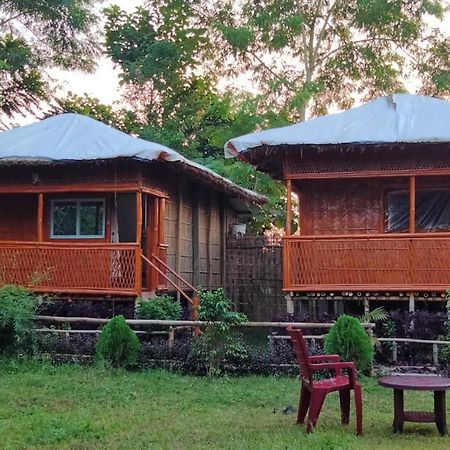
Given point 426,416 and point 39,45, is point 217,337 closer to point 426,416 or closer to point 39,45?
point 426,416

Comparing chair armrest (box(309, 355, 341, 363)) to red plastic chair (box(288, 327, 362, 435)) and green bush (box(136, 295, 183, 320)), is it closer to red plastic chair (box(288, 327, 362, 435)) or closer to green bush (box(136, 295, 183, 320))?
red plastic chair (box(288, 327, 362, 435))

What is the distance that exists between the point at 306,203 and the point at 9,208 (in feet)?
21.4

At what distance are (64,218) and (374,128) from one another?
6743 millimetres

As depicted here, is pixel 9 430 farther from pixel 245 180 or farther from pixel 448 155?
pixel 245 180

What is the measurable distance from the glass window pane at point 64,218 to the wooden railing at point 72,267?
58.8 inches

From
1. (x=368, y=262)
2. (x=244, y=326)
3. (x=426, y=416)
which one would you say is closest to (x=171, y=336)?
(x=244, y=326)

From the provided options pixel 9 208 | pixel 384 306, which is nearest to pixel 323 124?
pixel 384 306

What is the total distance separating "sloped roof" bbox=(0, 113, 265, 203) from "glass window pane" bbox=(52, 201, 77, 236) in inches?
60.6

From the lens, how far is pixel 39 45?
2453 cm

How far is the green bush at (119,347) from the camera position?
11.5 metres

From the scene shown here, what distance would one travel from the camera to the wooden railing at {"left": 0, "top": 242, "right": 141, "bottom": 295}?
1417 centimetres

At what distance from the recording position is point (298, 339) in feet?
25.0

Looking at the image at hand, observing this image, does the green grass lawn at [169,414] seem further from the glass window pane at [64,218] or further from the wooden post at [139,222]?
the glass window pane at [64,218]

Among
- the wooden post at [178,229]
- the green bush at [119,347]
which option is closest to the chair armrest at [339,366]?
the green bush at [119,347]
